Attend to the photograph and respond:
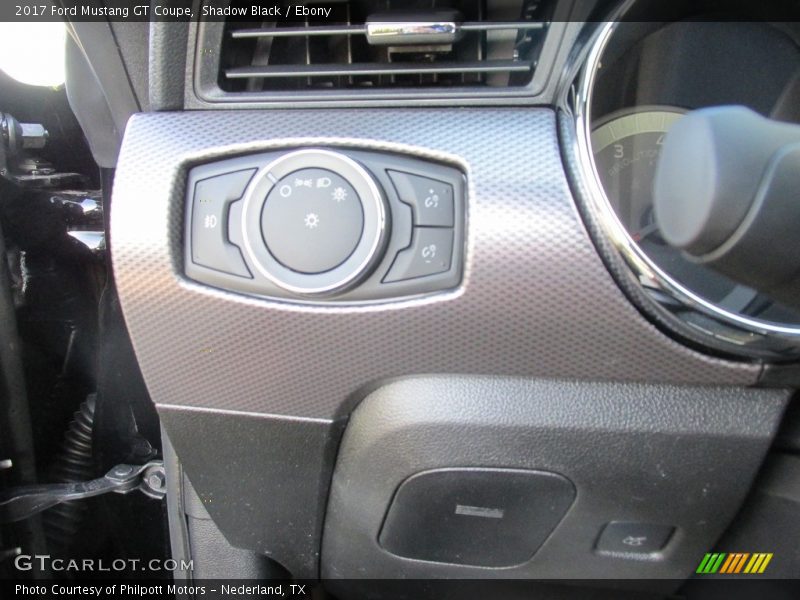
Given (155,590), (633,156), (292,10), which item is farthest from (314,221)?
(155,590)

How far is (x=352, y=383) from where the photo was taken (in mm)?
785

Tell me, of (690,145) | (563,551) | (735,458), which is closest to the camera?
Answer: (690,145)

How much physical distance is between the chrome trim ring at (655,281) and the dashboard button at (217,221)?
323 millimetres

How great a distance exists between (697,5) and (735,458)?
47cm

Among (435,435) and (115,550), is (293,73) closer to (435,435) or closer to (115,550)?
Result: (435,435)

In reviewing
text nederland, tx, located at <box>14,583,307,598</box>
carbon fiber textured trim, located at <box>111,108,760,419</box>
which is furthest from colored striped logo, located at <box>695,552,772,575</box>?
text nederland, tx, located at <box>14,583,307,598</box>

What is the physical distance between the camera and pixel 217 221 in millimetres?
724

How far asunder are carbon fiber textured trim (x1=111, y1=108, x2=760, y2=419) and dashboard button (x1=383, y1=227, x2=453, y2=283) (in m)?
0.02

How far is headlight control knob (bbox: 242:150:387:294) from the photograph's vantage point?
0.69 m

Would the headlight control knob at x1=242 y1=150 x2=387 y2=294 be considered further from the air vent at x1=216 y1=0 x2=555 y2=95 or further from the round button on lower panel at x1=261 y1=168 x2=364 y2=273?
the air vent at x1=216 y1=0 x2=555 y2=95

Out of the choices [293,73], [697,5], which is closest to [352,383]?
[293,73]

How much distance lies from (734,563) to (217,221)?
0.79 m

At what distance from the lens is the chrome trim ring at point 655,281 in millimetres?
681

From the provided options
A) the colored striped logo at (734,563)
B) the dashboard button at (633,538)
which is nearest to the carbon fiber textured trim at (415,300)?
the dashboard button at (633,538)
